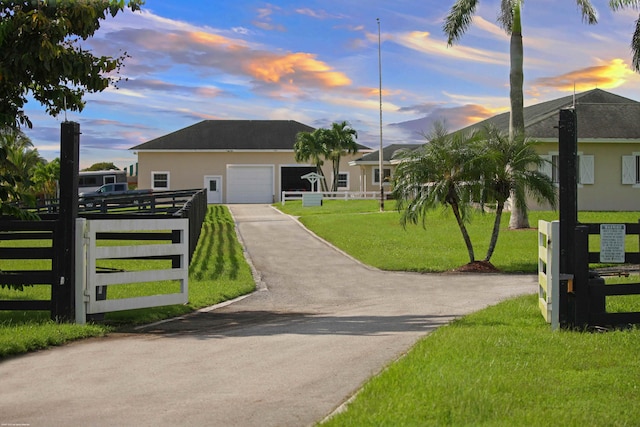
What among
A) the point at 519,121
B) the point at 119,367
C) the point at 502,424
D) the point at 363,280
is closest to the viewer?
the point at 502,424

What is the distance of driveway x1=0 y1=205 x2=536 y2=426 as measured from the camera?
6586mm

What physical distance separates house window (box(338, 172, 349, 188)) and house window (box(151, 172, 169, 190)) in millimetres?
13597

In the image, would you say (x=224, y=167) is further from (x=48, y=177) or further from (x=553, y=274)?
(x=553, y=274)

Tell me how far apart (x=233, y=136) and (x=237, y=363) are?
189 ft

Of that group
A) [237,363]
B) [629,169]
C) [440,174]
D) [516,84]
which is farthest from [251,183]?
[237,363]

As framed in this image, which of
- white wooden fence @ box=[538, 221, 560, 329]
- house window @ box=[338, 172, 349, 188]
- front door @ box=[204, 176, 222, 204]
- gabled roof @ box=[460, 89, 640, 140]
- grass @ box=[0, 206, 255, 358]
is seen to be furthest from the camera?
house window @ box=[338, 172, 349, 188]

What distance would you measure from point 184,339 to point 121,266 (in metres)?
11.0

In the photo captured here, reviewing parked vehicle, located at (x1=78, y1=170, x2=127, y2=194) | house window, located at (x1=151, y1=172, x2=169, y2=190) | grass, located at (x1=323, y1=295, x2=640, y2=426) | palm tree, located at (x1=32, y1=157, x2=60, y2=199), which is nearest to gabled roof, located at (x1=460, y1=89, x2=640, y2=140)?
grass, located at (x1=323, y1=295, x2=640, y2=426)

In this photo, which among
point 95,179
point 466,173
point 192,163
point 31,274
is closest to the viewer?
point 31,274

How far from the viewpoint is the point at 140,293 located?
14781 millimetres

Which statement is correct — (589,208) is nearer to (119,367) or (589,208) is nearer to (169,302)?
(169,302)

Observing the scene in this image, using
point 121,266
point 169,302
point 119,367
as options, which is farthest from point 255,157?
point 119,367

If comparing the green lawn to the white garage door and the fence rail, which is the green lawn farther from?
the white garage door

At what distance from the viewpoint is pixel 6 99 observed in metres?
11.8
